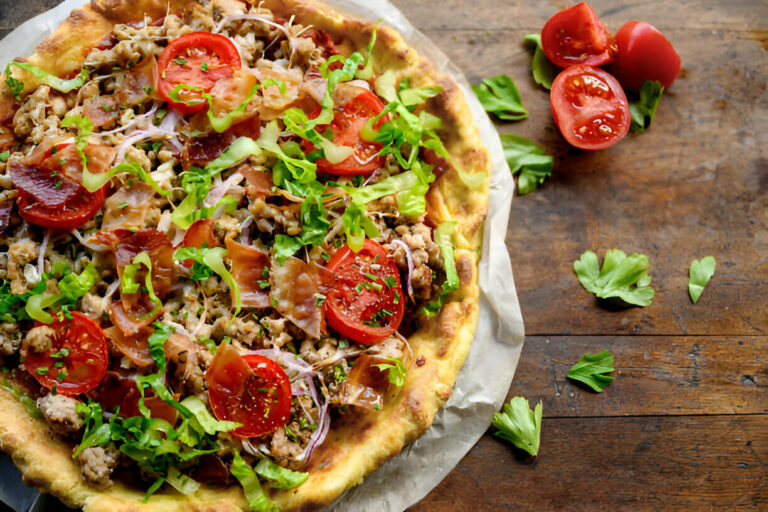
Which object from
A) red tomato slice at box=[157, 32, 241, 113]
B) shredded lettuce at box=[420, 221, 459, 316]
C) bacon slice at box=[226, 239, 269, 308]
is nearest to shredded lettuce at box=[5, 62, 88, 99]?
red tomato slice at box=[157, 32, 241, 113]

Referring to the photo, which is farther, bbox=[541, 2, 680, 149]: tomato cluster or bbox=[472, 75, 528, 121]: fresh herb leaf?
bbox=[472, 75, 528, 121]: fresh herb leaf

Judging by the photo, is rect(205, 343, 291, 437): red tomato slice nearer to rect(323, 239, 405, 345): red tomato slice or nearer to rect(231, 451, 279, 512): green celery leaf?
rect(231, 451, 279, 512): green celery leaf

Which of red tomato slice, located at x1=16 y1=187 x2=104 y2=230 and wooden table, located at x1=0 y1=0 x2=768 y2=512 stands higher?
red tomato slice, located at x1=16 y1=187 x2=104 y2=230

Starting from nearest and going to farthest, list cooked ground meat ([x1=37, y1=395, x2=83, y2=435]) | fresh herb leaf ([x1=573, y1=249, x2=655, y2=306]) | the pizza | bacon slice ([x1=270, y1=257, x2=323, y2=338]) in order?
cooked ground meat ([x1=37, y1=395, x2=83, y2=435]) → the pizza → bacon slice ([x1=270, y1=257, x2=323, y2=338]) → fresh herb leaf ([x1=573, y1=249, x2=655, y2=306])

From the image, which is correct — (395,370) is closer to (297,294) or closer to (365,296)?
(365,296)

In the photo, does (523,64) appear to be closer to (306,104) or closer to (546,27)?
(546,27)

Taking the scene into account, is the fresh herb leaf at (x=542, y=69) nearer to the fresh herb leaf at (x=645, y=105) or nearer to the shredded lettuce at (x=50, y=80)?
the fresh herb leaf at (x=645, y=105)

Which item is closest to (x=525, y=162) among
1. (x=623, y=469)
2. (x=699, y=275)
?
(x=699, y=275)
